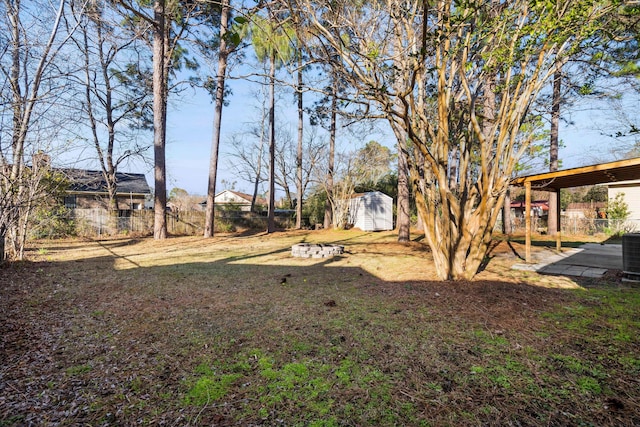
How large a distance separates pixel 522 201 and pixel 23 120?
2552 centimetres

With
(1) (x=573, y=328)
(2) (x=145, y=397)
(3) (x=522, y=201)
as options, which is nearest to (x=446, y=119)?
(1) (x=573, y=328)

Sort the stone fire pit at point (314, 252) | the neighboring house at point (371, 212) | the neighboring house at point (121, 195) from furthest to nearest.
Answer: the neighboring house at point (121, 195) → the neighboring house at point (371, 212) → the stone fire pit at point (314, 252)

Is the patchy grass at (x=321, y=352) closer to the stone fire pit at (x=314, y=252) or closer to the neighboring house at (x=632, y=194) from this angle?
the stone fire pit at (x=314, y=252)

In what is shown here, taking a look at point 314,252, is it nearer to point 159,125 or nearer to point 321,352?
point 321,352

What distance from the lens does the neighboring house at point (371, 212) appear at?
1756 centimetres

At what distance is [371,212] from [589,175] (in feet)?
37.3

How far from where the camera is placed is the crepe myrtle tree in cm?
399

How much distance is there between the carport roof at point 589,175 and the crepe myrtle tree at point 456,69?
6.78 feet

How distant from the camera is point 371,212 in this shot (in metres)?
17.7

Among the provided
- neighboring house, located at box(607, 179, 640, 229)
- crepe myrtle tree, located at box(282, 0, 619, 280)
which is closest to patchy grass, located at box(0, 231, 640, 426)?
crepe myrtle tree, located at box(282, 0, 619, 280)

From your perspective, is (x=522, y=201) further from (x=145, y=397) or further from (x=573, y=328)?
(x=145, y=397)

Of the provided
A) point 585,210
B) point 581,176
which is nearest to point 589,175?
point 581,176

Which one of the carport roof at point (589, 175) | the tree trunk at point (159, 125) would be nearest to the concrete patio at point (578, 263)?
the carport roof at point (589, 175)

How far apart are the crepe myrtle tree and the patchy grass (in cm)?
120
